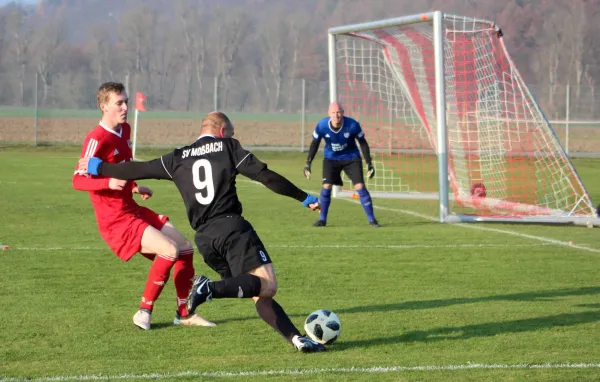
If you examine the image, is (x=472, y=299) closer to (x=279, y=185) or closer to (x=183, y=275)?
(x=183, y=275)

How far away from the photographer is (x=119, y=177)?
637cm

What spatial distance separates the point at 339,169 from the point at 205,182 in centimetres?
783

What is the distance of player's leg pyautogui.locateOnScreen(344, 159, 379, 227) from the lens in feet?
44.6

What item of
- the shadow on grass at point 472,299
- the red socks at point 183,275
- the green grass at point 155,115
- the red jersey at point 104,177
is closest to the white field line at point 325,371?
the red socks at point 183,275

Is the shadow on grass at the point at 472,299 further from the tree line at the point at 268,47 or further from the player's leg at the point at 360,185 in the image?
the tree line at the point at 268,47

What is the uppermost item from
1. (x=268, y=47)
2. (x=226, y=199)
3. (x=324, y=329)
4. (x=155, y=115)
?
(x=268, y=47)

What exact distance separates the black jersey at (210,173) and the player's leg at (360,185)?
7.39 meters

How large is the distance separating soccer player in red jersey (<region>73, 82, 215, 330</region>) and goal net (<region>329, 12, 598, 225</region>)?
7468mm

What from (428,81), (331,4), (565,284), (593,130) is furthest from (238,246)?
(331,4)

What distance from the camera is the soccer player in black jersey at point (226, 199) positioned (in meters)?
6.10

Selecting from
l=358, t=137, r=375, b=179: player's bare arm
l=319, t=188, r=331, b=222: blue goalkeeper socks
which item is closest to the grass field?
l=319, t=188, r=331, b=222: blue goalkeeper socks

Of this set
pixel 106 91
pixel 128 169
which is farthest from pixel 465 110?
pixel 128 169

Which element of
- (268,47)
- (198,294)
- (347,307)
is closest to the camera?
(198,294)

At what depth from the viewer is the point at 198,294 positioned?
5.86 m
